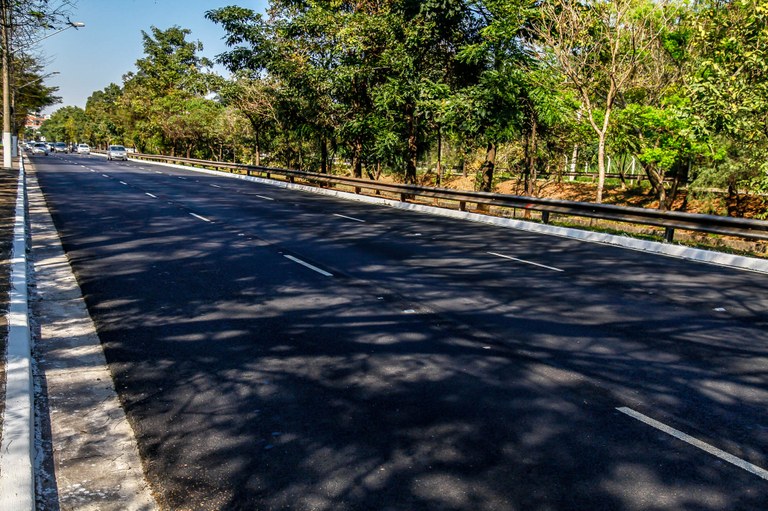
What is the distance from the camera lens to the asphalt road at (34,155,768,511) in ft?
12.5

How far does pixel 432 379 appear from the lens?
548cm

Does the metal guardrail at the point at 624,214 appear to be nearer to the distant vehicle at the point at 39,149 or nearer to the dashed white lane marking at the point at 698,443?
the dashed white lane marking at the point at 698,443

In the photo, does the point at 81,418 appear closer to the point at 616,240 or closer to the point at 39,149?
the point at 616,240

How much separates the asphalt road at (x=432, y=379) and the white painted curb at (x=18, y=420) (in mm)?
695

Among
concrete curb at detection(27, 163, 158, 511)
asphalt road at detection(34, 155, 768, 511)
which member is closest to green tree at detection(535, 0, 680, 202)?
asphalt road at detection(34, 155, 768, 511)

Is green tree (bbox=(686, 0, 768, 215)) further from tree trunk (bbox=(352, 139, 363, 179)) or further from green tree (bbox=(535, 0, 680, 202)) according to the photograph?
tree trunk (bbox=(352, 139, 363, 179))

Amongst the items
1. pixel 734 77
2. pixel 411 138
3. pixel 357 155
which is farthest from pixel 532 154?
pixel 734 77

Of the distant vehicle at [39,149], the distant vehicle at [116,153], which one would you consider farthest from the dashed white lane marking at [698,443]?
the distant vehicle at [39,149]

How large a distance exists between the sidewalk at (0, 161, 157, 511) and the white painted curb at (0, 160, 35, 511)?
13 centimetres

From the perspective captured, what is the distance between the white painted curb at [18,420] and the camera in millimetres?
3365

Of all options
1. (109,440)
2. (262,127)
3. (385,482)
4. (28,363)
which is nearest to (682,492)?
(385,482)

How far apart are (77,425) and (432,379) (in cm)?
290

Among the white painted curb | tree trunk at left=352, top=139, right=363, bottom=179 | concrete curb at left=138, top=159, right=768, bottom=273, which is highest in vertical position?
tree trunk at left=352, top=139, right=363, bottom=179

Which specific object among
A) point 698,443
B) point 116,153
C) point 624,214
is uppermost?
point 116,153
